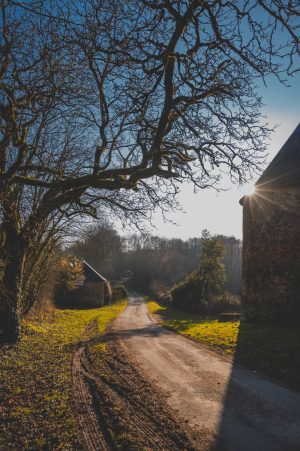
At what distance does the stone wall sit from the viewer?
14.3 m

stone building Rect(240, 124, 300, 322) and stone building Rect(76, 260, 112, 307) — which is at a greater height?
stone building Rect(240, 124, 300, 322)

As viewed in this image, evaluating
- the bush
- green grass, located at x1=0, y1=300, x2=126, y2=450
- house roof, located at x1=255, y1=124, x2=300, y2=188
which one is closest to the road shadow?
green grass, located at x1=0, y1=300, x2=126, y2=450

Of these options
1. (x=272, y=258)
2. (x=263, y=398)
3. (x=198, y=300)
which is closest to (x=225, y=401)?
(x=263, y=398)

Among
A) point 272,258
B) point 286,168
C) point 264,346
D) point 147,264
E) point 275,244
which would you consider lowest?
point 264,346

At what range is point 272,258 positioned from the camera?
15102mm

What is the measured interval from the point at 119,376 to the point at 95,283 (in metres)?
29.9

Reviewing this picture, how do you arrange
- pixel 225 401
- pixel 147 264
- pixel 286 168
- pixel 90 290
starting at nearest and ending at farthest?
pixel 225 401 < pixel 286 168 < pixel 90 290 < pixel 147 264

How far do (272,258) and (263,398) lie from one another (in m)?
9.43

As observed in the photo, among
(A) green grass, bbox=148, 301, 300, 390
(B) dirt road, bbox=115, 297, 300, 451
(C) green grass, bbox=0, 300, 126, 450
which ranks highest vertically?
(A) green grass, bbox=148, 301, 300, 390

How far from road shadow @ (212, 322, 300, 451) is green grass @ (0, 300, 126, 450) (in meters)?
2.50

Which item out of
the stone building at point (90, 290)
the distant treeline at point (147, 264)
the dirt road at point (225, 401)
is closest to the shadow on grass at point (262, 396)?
the dirt road at point (225, 401)

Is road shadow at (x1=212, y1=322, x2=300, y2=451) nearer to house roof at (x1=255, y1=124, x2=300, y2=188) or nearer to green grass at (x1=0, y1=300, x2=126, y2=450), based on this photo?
green grass at (x1=0, y1=300, x2=126, y2=450)

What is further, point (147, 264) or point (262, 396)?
point (147, 264)

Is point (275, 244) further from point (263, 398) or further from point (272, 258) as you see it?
point (263, 398)
